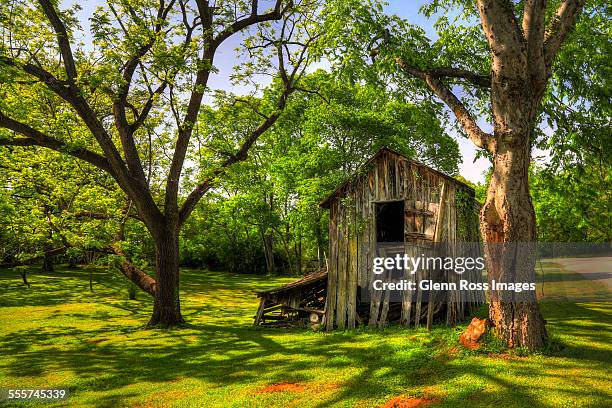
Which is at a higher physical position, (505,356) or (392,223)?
(392,223)

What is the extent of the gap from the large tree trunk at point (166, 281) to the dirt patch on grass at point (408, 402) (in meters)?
10.6

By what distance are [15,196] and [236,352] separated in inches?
578

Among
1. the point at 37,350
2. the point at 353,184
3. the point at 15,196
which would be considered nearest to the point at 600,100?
the point at 353,184

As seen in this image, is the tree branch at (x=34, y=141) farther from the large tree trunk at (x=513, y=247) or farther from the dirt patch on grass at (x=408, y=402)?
the large tree trunk at (x=513, y=247)

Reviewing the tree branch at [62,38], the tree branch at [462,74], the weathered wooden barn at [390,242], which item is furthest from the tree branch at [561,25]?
the tree branch at [62,38]

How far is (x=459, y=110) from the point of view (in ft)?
35.2

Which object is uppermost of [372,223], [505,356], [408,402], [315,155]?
[315,155]

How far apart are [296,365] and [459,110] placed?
787cm

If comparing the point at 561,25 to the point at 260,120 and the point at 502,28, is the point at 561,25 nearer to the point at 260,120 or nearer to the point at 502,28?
the point at 502,28

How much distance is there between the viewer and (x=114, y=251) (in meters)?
17.3

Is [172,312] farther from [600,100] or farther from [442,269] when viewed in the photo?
[600,100]

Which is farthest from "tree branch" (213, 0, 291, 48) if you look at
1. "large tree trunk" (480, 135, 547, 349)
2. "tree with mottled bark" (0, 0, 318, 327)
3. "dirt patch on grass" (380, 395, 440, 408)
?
"dirt patch on grass" (380, 395, 440, 408)

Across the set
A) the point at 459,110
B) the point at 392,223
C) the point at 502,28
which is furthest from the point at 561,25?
the point at 392,223

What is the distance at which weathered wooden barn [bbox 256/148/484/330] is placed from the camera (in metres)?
13.3
